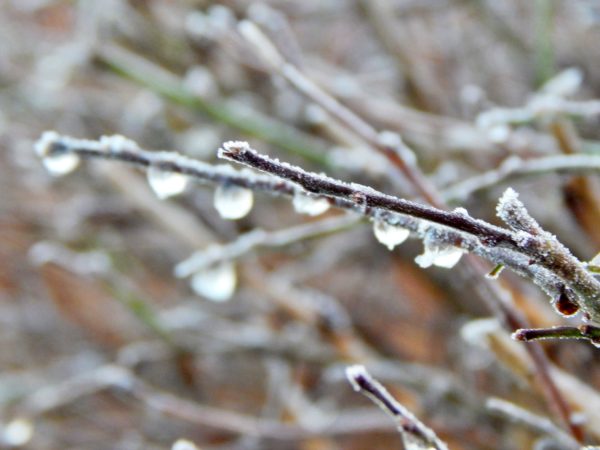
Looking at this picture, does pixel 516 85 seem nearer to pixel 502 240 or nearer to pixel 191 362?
pixel 191 362

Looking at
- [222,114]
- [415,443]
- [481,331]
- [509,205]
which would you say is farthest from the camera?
[222,114]

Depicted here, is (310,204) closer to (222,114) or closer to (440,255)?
(440,255)

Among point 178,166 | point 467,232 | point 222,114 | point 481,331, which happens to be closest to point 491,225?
point 467,232

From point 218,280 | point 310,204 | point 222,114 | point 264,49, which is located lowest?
point 310,204

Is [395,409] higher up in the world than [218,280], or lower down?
lower down

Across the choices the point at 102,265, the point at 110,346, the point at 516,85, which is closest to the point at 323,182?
the point at 102,265

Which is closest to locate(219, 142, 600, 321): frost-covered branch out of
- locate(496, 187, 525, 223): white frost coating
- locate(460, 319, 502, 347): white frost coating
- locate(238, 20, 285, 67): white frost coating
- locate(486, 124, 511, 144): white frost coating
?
locate(496, 187, 525, 223): white frost coating

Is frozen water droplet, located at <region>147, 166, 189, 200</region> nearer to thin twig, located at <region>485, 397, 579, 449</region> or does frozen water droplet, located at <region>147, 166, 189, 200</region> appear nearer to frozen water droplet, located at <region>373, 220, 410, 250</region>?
frozen water droplet, located at <region>373, 220, 410, 250</region>

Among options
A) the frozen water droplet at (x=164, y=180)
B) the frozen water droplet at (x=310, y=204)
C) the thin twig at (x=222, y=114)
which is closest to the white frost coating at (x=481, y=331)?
the frozen water droplet at (x=310, y=204)
